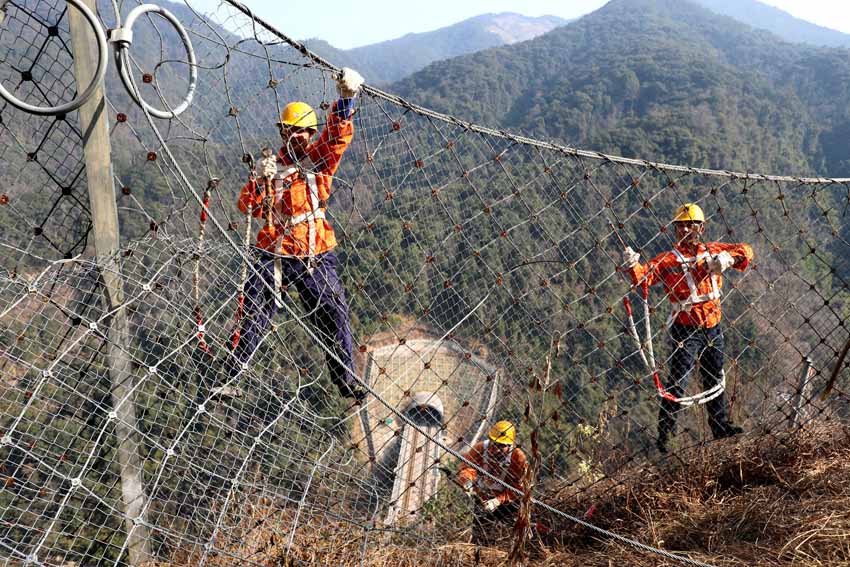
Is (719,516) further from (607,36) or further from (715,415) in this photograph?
(607,36)

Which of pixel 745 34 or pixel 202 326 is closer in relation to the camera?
pixel 202 326

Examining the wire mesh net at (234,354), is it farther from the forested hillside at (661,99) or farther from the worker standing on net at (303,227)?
the forested hillside at (661,99)

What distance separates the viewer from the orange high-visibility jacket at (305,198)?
3.02m

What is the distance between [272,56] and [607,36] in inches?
4356

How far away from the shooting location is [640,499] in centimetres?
283

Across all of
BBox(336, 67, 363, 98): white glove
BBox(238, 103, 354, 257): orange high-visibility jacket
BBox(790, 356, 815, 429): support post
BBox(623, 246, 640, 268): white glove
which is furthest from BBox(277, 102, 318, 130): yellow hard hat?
BBox(790, 356, 815, 429): support post

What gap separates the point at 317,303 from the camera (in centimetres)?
307

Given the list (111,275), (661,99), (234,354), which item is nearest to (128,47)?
(111,275)

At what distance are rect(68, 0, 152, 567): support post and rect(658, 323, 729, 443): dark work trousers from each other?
266cm

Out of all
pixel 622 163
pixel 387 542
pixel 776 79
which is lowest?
pixel 776 79

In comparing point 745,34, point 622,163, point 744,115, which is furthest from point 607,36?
point 622,163

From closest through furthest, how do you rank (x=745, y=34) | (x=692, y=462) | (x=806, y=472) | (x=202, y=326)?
1. (x=202, y=326)
2. (x=806, y=472)
3. (x=692, y=462)
4. (x=745, y=34)

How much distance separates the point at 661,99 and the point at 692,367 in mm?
56748

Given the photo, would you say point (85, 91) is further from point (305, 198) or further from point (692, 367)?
point (692, 367)
